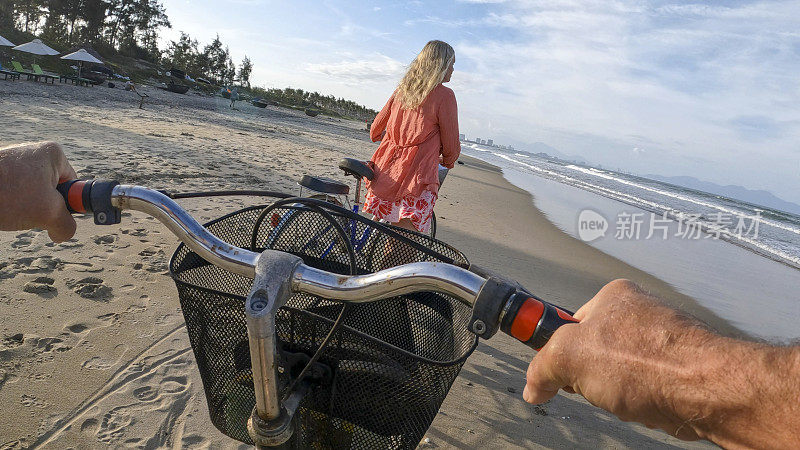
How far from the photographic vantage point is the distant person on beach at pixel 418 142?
3020 millimetres

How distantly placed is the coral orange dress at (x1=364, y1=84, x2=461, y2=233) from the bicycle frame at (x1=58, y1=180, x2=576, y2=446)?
2079 millimetres

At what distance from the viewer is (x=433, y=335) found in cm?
141

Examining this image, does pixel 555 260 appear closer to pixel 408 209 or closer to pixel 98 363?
pixel 408 209

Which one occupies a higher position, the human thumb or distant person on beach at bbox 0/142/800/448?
distant person on beach at bbox 0/142/800/448

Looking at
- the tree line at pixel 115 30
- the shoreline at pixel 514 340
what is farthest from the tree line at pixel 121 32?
the shoreline at pixel 514 340

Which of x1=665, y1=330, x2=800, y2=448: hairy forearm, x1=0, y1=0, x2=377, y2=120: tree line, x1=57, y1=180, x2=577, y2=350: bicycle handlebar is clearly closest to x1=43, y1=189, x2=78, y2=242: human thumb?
x1=57, y1=180, x2=577, y2=350: bicycle handlebar

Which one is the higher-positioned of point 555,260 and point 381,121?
point 381,121

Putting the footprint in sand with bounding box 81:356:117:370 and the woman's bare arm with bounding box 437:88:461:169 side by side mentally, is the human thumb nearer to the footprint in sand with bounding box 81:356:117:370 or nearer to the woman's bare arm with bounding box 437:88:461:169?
the footprint in sand with bounding box 81:356:117:370

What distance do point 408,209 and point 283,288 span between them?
87.0 inches

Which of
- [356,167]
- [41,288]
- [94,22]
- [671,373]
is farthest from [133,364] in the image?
[94,22]

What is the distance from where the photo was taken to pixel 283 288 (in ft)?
2.95

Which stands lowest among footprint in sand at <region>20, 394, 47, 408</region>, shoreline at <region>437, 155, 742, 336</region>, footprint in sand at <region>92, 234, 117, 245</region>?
footprint in sand at <region>20, 394, 47, 408</region>

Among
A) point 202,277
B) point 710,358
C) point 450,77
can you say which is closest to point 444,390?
point 710,358

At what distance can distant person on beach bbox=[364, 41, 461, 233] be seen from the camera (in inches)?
119
